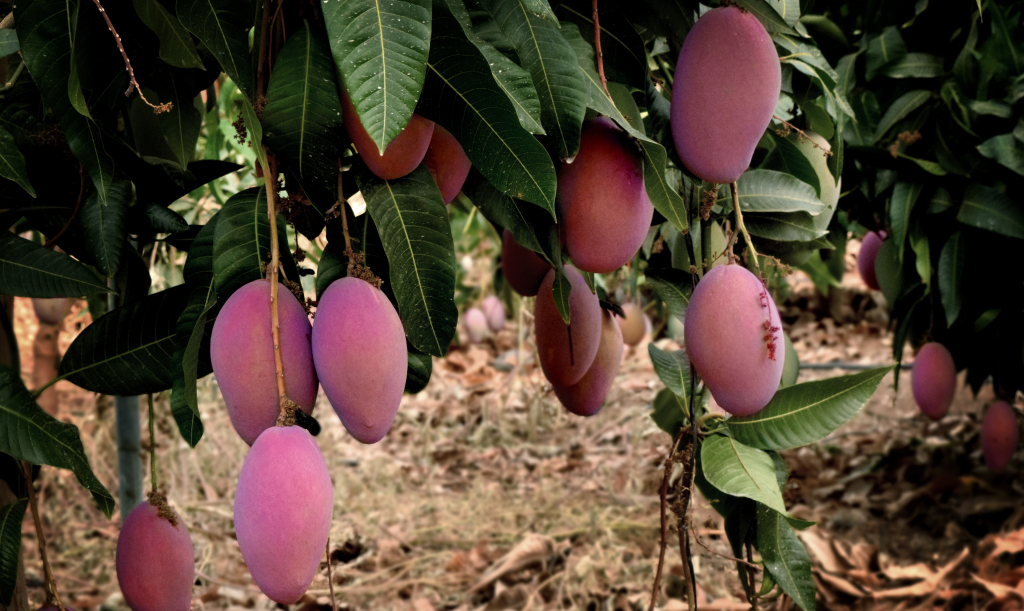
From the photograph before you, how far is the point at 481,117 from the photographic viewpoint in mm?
489

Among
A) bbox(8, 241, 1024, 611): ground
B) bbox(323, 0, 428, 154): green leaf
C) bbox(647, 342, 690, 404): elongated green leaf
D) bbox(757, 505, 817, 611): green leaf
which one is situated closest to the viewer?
bbox(323, 0, 428, 154): green leaf

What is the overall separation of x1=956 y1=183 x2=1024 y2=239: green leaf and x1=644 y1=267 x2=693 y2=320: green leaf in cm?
69

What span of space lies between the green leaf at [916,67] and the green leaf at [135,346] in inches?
46.0

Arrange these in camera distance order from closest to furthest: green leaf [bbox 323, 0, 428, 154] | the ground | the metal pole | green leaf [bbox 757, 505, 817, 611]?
green leaf [bbox 323, 0, 428, 154], green leaf [bbox 757, 505, 817, 611], the metal pole, the ground

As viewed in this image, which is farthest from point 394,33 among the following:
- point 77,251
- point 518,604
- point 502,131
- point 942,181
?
point 518,604

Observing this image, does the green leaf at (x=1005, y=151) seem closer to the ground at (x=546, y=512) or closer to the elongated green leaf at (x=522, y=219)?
the ground at (x=546, y=512)

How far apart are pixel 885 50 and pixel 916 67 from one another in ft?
0.19

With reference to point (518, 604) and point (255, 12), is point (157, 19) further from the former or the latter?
point (518, 604)

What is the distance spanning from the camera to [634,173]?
1.85ft

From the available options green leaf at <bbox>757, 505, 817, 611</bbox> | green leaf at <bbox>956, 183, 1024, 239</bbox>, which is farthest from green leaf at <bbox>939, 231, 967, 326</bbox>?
green leaf at <bbox>757, 505, 817, 611</bbox>

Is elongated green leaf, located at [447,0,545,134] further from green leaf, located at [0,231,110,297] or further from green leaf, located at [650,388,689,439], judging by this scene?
green leaf, located at [650,388,689,439]

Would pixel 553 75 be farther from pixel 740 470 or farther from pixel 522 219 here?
pixel 740 470

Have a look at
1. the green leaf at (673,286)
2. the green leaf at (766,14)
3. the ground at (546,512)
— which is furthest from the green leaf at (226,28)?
the ground at (546,512)

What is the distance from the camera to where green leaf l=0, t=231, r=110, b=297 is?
61 cm
